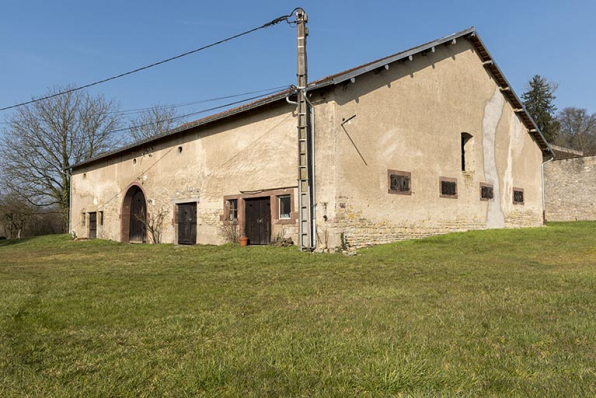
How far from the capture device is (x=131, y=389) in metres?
2.82

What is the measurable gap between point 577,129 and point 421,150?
4303cm

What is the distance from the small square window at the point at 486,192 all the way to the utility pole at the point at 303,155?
8411 mm

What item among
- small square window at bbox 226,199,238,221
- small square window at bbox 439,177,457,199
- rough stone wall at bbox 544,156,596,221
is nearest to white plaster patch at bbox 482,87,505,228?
small square window at bbox 439,177,457,199

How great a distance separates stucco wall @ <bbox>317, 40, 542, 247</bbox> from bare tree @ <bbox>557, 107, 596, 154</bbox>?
3297 centimetres

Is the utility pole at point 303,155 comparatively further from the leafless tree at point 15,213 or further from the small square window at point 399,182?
the leafless tree at point 15,213

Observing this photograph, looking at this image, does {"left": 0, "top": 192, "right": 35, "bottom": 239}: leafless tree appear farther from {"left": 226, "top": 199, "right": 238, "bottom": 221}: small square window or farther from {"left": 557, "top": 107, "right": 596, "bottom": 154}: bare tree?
{"left": 557, "top": 107, "right": 596, "bottom": 154}: bare tree

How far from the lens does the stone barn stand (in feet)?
45.8

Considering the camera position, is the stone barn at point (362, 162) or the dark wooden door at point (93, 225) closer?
the stone barn at point (362, 162)

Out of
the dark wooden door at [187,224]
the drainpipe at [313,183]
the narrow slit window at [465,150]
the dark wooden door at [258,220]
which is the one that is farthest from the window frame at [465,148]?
the dark wooden door at [187,224]

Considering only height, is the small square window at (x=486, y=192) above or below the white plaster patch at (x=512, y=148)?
below

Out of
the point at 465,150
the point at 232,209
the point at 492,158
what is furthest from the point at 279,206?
the point at 492,158

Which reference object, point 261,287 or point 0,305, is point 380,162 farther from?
point 0,305

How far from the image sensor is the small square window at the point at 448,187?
55.2ft

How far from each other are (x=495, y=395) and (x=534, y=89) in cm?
5022
